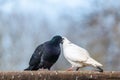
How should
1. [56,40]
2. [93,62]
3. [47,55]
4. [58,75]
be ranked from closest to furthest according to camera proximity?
[58,75] → [93,62] → [47,55] → [56,40]

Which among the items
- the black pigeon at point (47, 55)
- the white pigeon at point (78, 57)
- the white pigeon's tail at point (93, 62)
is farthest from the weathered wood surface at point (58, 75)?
the black pigeon at point (47, 55)

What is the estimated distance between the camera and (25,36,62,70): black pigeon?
4.38 meters

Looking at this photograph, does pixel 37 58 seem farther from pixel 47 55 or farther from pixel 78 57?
pixel 78 57

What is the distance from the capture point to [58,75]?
354cm

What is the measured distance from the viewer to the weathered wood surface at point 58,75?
136 inches

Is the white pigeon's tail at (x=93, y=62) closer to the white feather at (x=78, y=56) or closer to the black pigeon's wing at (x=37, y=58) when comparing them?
the white feather at (x=78, y=56)

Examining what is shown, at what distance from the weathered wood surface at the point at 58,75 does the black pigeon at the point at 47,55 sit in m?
0.79

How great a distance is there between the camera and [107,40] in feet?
49.8

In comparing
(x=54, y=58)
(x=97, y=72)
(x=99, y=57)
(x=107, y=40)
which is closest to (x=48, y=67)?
(x=54, y=58)

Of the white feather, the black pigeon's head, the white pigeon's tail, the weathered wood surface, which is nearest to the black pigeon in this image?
the black pigeon's head

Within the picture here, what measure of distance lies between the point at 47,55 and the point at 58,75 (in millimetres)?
871

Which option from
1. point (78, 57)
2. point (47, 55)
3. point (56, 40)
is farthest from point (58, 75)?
point (56, 40)

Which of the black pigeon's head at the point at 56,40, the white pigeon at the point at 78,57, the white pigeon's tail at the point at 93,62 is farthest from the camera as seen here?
the black pigeon's head at the point at 56,40

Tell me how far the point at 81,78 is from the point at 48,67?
2.95 ft
